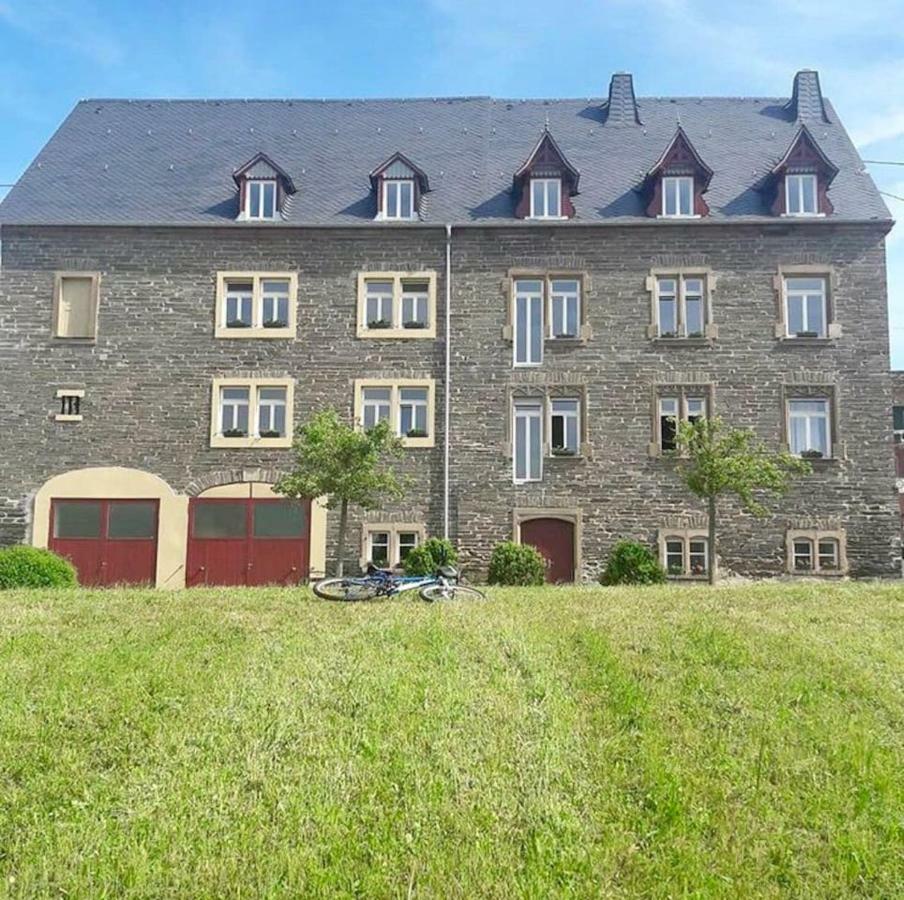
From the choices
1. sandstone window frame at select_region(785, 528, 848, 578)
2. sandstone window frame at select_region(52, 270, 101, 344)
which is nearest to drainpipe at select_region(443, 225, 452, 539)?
sandstone window frame at select_region(785, 528, 848, 578)

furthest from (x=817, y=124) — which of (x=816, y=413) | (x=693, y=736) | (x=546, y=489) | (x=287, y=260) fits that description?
(x=693, y=736)

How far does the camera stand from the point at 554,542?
80.8 feet

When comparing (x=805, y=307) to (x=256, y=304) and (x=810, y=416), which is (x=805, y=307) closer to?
(x=810, y=416)

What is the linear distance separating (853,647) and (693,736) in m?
4.33

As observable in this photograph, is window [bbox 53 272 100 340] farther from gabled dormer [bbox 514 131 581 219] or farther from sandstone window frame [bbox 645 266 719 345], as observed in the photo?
sandstone window frame [bbox 645 266 719 345]

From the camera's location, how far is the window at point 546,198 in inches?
1021

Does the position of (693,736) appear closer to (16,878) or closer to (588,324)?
(16,878)

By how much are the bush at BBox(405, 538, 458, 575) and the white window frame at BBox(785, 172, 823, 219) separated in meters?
13.2

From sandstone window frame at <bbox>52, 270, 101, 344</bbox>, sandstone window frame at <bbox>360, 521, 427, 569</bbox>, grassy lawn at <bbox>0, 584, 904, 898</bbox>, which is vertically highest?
sandstone window frame at <bbox>52, 270, 101, 344</bbox>

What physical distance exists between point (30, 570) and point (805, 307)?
2048 centimetres

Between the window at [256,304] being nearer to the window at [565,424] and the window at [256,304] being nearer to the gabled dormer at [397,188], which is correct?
the gabled dormer at [397,188]

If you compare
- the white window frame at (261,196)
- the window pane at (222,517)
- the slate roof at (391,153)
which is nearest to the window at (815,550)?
the slate roof at (391,153)

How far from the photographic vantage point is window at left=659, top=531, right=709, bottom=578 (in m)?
24.2

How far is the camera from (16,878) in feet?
16.0
